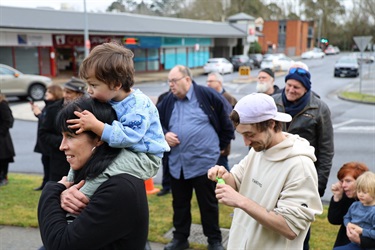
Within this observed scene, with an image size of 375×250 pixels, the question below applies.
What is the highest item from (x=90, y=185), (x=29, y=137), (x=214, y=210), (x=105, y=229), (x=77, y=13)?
(x=77, y=13)

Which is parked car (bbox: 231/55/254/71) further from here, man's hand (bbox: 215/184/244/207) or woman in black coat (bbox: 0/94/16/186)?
man's hand (bbox: 215/184/244/207)

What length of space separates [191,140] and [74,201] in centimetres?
266

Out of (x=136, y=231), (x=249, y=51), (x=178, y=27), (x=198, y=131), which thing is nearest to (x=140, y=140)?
(x=136, y=231)

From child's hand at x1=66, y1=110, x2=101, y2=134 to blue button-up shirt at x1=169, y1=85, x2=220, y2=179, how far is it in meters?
2.63

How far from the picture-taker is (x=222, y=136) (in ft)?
14.8

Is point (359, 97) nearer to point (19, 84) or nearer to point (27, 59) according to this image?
point (19, 84)

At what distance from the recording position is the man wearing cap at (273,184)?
2.13 metres

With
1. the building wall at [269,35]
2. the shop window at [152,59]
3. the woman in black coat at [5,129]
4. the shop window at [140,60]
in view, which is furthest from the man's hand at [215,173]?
the building wall at [269,35]

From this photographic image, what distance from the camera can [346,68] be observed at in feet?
99.7

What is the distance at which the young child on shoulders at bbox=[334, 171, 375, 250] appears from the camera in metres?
3.14

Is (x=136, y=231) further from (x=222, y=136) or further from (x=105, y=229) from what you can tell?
(x=222, y=136)

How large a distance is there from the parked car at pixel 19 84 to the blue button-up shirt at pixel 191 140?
1535cm

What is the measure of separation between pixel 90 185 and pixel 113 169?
0.12 meters

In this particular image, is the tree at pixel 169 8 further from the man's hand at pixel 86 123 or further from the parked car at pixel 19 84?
the man's hand at pixel 86 123
